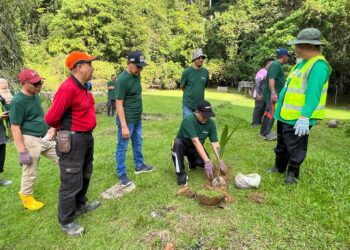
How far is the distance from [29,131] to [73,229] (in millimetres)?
1412

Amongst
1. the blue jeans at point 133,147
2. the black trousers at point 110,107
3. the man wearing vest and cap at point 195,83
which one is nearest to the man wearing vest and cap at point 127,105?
the blue jeans at point 133,147

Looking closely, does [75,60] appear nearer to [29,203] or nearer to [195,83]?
[29,203]

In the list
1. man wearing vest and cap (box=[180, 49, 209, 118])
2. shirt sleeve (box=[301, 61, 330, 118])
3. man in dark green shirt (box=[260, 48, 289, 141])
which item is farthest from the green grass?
man in dark green shirt (box=[260, 48, 289, 141])

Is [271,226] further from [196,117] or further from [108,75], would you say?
[108,75]

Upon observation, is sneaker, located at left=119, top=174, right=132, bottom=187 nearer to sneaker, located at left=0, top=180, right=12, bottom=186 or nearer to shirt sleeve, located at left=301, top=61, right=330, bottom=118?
sneaker, located at left=0, top=180, right=12, bottom=186

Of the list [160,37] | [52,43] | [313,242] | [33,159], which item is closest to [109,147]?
[33,159]

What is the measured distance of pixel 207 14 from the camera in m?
39.7

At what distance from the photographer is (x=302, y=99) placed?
12.2 ft

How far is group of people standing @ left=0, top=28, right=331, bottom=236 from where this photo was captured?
323 centimetres

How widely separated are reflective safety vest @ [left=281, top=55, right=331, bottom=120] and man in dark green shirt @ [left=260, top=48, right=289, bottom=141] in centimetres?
218

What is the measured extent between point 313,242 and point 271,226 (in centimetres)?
41

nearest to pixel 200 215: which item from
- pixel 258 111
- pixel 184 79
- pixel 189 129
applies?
pixel 189 129

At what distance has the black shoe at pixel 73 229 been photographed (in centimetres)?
334

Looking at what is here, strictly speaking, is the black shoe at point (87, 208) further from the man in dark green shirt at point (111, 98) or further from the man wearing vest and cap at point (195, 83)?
the man in dark green shirt at point (111, 98)
